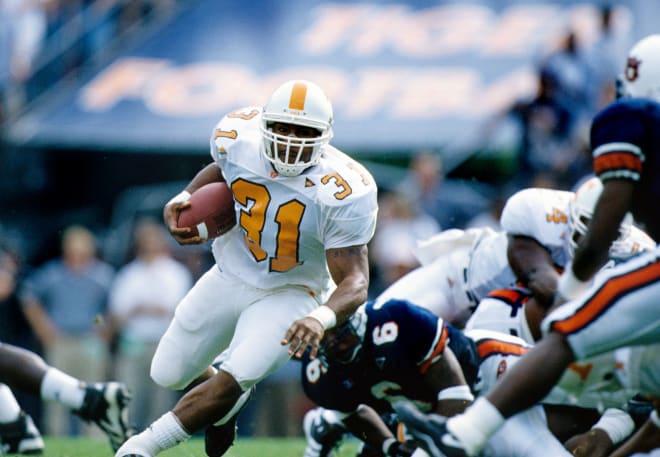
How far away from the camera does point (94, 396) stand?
5.34 meters

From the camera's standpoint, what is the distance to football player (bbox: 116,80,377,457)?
455 centimetres

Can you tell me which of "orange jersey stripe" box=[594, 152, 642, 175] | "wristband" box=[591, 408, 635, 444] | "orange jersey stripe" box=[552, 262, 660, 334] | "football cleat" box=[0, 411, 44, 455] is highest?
"orange jersey stripe" box=[594, 152, 642, 175]

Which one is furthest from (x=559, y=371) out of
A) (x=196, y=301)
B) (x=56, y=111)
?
(x=56, y=111)

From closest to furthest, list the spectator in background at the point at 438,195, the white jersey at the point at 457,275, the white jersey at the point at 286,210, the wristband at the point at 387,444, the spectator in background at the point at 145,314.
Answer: the white jersey at the point at 286,210
the wristband at the point at 387,444
the white jersey at the point at 457,275
the spectator in background at the point at 145,314
the spectator in background at the point at 438,195

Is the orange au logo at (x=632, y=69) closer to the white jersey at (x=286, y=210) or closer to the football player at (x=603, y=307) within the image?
the white jersey at (x=286, y=210)

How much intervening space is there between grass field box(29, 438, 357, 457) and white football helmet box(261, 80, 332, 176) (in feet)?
4.51

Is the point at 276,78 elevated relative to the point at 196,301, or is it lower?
lower

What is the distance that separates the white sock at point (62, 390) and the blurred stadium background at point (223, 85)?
4.57 metres

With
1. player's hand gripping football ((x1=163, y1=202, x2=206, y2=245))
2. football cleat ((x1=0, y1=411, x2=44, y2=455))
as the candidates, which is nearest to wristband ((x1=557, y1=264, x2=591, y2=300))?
player's hand gripping football ((x1=163, y1=202, x2=206, y2=245))

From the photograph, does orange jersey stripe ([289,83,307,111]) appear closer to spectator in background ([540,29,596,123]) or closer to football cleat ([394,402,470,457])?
football cleat ([394,402,470,457])

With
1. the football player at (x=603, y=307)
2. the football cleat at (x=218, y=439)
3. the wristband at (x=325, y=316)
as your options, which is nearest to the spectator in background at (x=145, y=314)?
the football cleat at (x=218, y=439)

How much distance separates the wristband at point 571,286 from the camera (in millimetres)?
3898

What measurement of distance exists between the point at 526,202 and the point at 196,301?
158 cm

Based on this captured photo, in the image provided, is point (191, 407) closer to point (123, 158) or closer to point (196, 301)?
point (196, 301)
